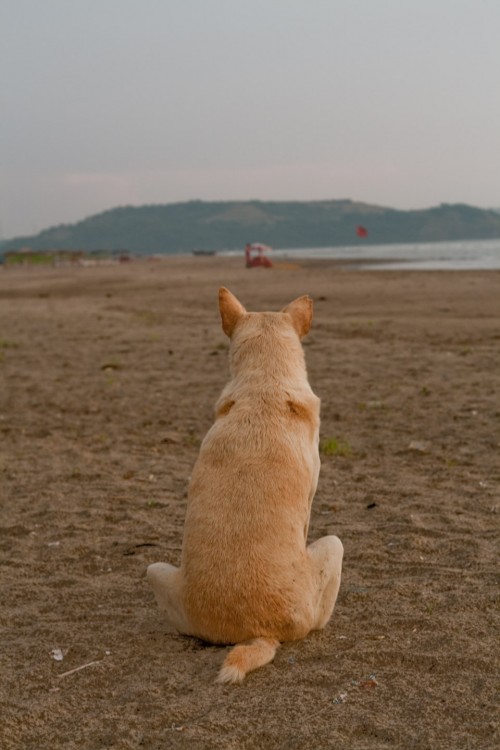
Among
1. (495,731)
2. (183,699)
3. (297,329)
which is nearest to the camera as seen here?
(495,731)

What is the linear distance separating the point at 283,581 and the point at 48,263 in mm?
81283

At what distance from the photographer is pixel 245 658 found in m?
4.52

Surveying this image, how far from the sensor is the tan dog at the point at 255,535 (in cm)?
480

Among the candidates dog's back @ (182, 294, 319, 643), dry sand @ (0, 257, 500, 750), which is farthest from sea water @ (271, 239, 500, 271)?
dog's back @ (182, 294, 319, 643)

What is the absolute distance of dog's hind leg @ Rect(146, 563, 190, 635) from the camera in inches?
201

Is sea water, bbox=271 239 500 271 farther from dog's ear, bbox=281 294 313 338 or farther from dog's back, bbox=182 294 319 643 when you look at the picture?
dog's back, bbox=182 294 319 643

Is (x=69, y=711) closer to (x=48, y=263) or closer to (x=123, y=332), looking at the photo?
(x=123, y=332)

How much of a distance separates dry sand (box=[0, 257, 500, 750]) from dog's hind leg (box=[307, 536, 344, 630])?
0.47 feet

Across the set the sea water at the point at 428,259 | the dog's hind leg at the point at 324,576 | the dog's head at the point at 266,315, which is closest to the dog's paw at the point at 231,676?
the dog's hind leg at the point at 324,576

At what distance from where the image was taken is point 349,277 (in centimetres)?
4034

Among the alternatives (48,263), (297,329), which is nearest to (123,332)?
(297,329)

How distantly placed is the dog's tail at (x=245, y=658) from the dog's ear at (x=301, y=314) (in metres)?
2.25

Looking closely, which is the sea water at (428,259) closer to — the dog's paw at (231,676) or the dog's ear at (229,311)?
the dog's ear at (229,311)

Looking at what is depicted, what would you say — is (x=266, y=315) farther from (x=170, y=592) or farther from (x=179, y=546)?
(x=179, y=546)
